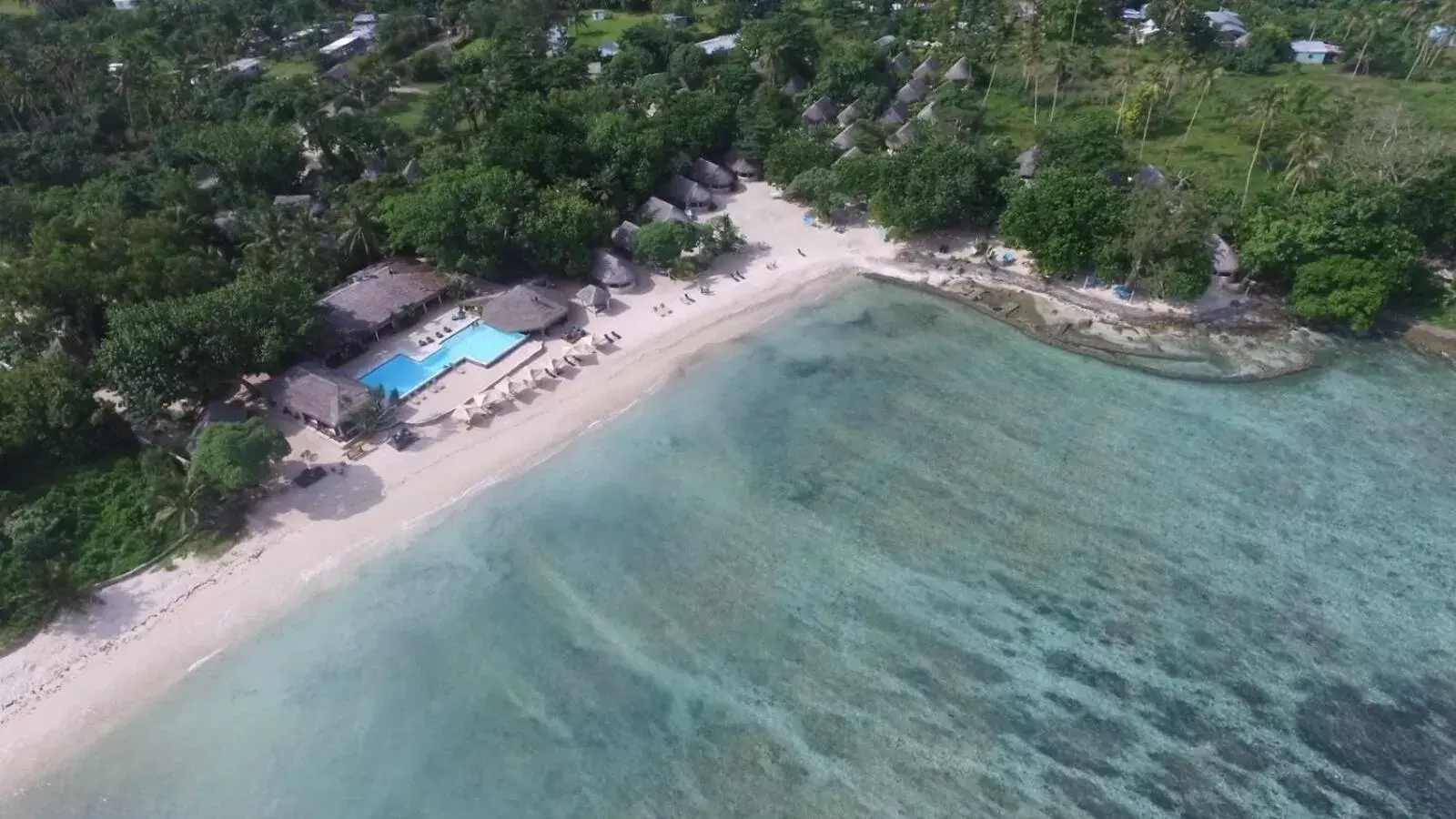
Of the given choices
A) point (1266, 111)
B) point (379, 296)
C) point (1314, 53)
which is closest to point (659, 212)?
point (379, 296)

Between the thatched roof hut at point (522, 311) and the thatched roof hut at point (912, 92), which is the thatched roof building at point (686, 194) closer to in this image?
the thatched roof hut at point (522, 311)

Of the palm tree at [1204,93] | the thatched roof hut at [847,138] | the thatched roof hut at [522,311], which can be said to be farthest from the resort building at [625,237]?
the palm tree at [1204,93]

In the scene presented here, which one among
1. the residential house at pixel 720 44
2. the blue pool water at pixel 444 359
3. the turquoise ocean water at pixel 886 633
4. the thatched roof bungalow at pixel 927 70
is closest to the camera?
the turquoise ocean water at pixel 886 633

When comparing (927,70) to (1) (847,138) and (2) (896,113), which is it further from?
(1) (847,138)

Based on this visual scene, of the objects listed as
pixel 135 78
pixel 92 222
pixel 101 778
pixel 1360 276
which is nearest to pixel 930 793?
pixel 101 778

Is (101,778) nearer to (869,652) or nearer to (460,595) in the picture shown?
(460,595)
